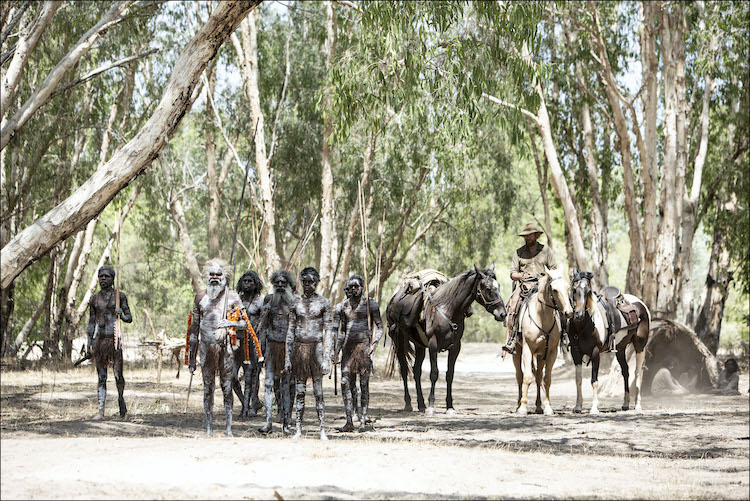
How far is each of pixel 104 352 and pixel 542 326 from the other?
6.05m

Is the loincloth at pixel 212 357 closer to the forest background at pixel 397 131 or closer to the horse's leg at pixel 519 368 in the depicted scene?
the forest background at pixel 397 131

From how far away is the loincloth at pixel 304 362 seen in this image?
962 cm

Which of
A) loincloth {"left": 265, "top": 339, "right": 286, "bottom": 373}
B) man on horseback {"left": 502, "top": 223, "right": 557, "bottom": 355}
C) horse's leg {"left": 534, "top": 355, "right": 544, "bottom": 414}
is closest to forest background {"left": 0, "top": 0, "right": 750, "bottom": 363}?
man on horseback {"left": 502, "top": 223, "right": 557, "bottom": 355}

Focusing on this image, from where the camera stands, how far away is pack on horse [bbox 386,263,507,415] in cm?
1313

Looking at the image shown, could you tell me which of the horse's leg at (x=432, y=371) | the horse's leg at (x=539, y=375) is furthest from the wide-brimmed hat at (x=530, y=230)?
the horse's leg at (x=432, y=371)

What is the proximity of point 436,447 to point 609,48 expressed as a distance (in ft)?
58.8

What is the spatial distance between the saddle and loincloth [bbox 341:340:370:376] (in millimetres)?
4888

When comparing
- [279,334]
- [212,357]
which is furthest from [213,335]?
[279,334]

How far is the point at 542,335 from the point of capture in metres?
12.9

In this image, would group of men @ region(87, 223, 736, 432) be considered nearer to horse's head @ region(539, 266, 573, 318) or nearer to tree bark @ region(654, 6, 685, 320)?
horse's head @ region(539, 266, 573, 318)

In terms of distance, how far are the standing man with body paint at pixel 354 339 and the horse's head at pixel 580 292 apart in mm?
3364

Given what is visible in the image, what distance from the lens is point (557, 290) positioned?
12.3 metres

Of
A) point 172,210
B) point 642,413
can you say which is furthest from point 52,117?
point 642,413

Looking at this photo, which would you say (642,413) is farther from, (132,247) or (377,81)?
(132,247)
